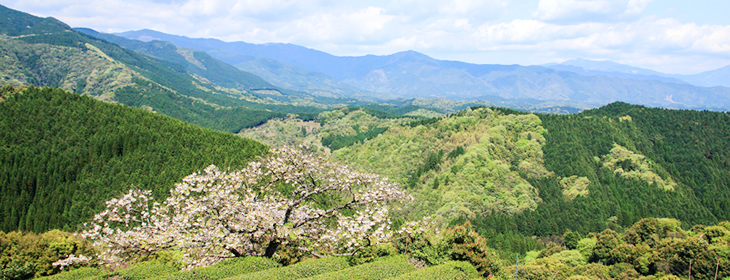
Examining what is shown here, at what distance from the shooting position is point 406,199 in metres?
21.6

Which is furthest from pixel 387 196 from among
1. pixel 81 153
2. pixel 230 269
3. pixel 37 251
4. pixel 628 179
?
pixel 628 179

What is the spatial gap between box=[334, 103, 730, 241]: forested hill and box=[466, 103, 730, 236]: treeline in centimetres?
29

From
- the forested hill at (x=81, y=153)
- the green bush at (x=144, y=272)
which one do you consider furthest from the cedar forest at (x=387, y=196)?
the forested hill at (x=81, y=153)

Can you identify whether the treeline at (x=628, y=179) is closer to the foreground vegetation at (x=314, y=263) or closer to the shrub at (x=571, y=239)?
the shrub at (x=571, y=239)

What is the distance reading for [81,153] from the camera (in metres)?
98.7

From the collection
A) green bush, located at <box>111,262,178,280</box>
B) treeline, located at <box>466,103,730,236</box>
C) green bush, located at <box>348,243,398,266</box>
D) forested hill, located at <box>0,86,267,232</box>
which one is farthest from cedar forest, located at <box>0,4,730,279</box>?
treeline, located at <box>466,103,730,236</box>

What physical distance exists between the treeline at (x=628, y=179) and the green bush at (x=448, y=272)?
65.3 metres

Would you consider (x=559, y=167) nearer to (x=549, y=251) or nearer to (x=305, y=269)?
(x=549, y=251)

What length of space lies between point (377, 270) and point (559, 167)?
359ft

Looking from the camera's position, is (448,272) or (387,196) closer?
(387,196)

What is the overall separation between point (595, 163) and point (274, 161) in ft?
419

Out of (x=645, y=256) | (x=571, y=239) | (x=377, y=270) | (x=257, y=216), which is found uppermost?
(x=257, y=216)

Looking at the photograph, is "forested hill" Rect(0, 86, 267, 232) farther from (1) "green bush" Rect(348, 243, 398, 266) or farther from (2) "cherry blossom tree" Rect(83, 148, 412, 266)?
(2) "cherry blossom tree" Rect(83, 148, 412, 266)

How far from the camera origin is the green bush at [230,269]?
20.0m
